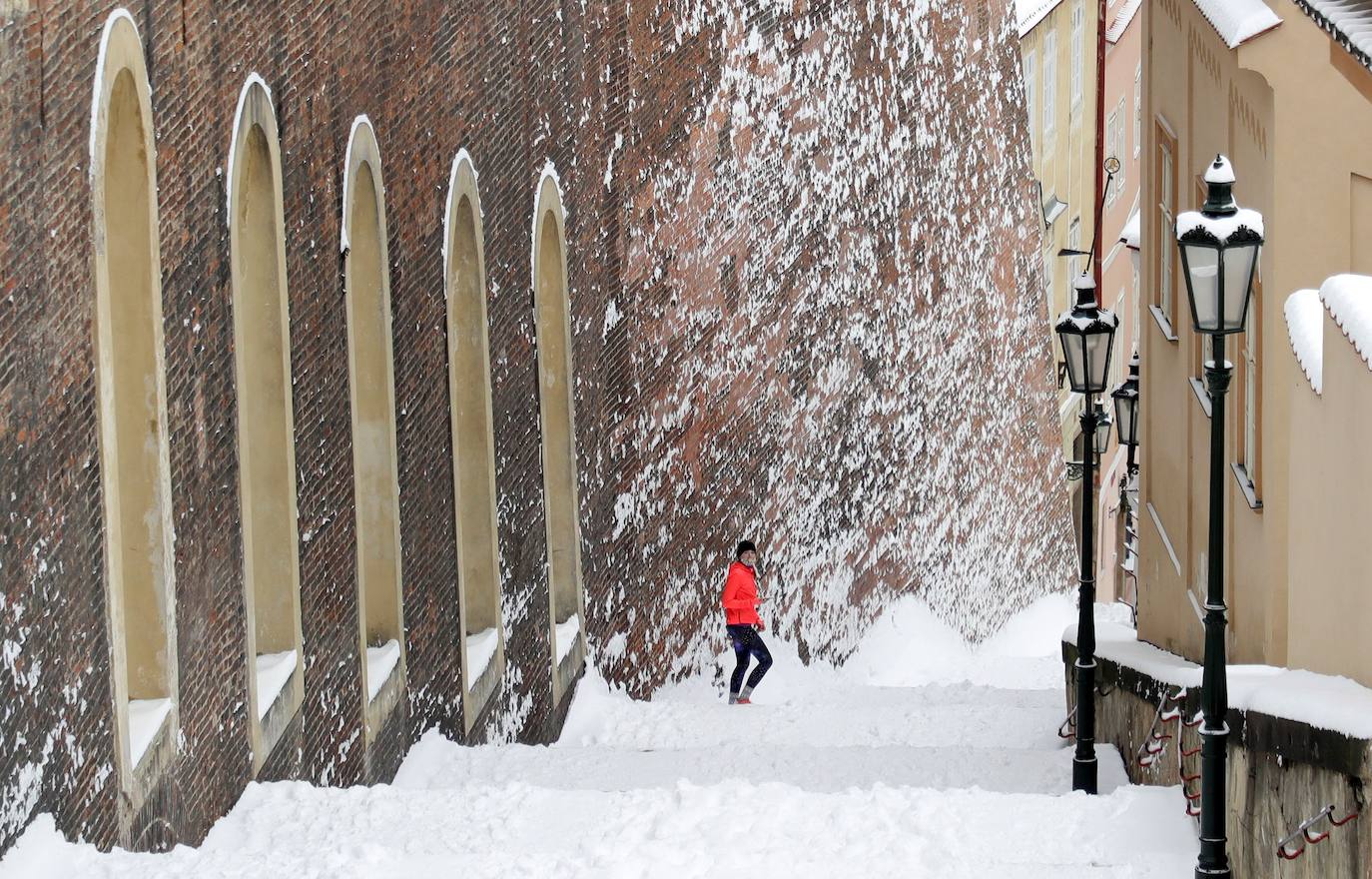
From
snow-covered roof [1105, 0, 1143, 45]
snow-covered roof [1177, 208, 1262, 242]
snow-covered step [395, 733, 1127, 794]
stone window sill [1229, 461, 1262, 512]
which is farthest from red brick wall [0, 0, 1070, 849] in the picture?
snow-covered roof [1105, 0, 1143, 45]

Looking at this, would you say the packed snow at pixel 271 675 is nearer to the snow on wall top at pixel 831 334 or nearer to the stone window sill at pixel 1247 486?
the stone window sill at pixel 1247 486

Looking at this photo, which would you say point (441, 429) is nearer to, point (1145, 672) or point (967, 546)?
point (1145, 672)

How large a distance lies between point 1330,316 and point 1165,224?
7.15 metres

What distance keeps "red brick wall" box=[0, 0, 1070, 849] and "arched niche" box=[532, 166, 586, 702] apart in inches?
7.6

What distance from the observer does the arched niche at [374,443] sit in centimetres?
970

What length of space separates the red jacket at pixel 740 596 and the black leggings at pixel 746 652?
8 cm

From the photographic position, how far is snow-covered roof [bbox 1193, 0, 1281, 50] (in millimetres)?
10195

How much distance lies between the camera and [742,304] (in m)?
17.5

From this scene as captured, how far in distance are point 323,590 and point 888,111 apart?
1211 cm

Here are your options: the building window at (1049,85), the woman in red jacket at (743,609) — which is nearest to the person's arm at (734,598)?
the woman in red jacket at (743,609)

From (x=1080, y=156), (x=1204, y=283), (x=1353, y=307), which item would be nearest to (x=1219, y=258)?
(x=1204, y=283)

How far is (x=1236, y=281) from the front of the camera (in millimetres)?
6918

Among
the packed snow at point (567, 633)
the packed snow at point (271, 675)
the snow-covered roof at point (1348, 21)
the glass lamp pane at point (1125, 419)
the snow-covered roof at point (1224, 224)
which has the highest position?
the snow-covered roof at point (1348, 21)

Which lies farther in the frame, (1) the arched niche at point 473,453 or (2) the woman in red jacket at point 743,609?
(2) the woman in red jacket at point 743,609
